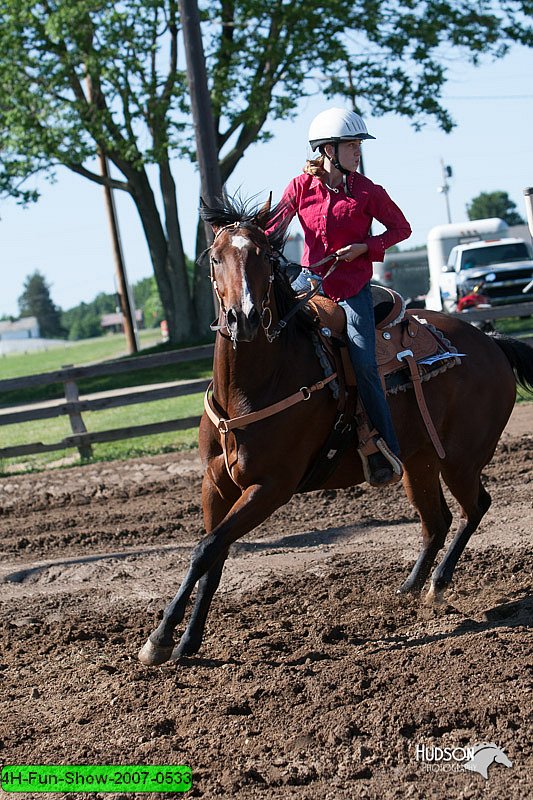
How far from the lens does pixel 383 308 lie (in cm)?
661

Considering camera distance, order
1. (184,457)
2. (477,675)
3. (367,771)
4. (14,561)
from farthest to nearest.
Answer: (184,457) < (14,561) < (477,675) < (367,771)

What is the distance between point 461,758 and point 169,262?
26513 mm

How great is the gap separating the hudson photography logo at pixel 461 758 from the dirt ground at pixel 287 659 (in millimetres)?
24

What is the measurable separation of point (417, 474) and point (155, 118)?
19.8 m

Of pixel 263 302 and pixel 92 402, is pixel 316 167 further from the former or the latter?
pixel 92 402

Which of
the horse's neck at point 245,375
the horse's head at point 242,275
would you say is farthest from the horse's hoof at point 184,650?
the horse's head at point 242,275

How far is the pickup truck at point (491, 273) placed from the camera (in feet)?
89.6

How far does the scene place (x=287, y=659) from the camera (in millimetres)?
5434

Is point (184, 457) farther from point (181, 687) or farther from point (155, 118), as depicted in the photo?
point (155, 118)

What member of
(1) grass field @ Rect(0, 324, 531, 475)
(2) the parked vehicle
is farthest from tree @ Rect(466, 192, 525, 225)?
(1) grass field @ Rect(0, 324, 531, 475)

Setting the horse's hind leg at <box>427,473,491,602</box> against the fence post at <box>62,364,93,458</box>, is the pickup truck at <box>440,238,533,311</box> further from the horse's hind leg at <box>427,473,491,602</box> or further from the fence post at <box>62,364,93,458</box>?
the horse's hind leg at <box>427,473,491,602</box>

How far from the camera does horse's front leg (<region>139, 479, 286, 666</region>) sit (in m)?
5.33

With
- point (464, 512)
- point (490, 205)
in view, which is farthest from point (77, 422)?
point (490, 205)

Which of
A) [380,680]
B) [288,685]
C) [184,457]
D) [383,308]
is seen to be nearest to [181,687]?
[288,685]
